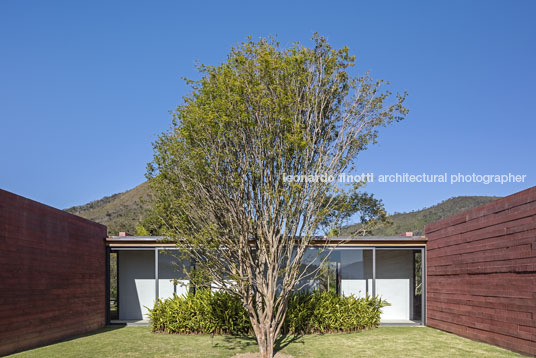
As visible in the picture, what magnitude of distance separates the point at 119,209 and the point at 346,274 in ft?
108

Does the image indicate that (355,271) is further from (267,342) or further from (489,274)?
(267,342)

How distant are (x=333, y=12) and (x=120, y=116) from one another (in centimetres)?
918

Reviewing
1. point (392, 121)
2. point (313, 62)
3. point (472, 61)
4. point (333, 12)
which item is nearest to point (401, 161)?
point (472, 61)

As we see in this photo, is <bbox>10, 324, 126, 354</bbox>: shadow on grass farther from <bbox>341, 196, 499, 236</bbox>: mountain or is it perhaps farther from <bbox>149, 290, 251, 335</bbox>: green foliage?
<bbox>341, 196, 499, 236</bbox>: mountain

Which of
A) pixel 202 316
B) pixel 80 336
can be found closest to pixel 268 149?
pixel 202 316

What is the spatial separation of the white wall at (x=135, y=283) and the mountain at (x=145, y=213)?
1705cm

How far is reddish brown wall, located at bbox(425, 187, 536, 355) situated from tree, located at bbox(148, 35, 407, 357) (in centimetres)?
287

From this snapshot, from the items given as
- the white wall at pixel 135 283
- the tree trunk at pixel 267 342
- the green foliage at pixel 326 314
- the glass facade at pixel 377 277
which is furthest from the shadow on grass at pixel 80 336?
the glass facade at pixel 377 277

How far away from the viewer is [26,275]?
833cm

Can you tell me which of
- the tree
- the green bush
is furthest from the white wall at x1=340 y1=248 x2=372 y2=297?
the tree

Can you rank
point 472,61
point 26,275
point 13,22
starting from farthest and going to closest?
point 472,61, point 13,22, point 26,275

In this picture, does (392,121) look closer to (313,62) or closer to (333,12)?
(313,62)

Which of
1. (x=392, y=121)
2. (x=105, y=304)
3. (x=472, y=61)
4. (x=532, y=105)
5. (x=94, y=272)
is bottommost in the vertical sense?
(x=105, y=304)

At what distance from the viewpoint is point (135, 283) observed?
13.9 metres
